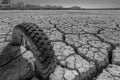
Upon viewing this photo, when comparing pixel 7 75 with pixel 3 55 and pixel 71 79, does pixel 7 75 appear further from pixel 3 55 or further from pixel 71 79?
pixel 71 79

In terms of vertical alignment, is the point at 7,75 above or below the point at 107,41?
below

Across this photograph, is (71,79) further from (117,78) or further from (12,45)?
(12,45)

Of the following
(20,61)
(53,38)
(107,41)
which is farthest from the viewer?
(53,38)

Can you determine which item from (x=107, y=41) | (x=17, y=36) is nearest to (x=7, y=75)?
(x=17, y=36)

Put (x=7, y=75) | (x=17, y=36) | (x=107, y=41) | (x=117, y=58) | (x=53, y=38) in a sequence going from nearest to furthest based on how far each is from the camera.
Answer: (x=7, y=75) → (x=117, y=58) → (x=17, y=36) → (x=107, y=41) → (x=53, y=38)

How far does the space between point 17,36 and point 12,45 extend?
0.53ft

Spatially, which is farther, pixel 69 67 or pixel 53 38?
pixel 53 38

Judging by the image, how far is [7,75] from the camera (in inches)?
32.4

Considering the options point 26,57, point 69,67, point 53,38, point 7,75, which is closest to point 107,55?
point 69,67

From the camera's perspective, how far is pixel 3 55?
3.39 feet

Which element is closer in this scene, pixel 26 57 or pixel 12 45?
pixel 26 57

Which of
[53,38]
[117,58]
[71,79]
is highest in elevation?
[53,38]

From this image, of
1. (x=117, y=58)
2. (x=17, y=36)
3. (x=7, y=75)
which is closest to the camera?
(x=7, y=75)

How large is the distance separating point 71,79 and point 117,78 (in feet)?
1.26
